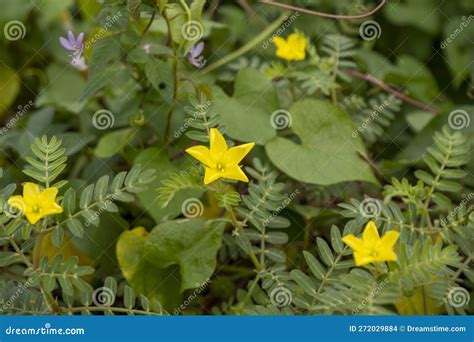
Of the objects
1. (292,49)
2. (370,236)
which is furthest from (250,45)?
(370,236)

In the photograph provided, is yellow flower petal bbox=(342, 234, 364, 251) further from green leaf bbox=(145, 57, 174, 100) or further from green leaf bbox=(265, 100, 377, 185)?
green leaf bbox=(145, 57, 174, 100)

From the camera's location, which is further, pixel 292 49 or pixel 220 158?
pixel 292 49

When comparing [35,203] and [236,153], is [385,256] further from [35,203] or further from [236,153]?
[35,203]

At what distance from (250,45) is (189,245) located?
0.68 metres

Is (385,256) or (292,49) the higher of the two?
(292,49)

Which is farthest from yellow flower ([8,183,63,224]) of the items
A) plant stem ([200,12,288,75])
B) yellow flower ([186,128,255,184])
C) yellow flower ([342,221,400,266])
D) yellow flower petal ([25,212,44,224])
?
plant stem ([200,12,288,75])

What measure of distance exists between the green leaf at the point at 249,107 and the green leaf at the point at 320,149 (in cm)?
4

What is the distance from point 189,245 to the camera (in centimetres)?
129

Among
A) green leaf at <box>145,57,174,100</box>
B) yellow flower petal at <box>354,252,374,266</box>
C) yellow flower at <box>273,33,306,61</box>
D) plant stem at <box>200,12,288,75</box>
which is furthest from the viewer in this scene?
plant stem at <box>200,12,288,75</box>

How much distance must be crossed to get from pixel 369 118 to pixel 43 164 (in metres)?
0.79

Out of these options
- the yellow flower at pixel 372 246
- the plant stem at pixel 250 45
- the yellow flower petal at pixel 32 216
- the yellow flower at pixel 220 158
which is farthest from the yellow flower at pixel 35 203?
the plant stem at pixel 250 45

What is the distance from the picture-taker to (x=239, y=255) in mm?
1456

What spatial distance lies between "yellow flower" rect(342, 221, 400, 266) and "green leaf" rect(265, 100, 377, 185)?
0.88 ft

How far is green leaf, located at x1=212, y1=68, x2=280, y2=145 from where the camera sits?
4.65ft
